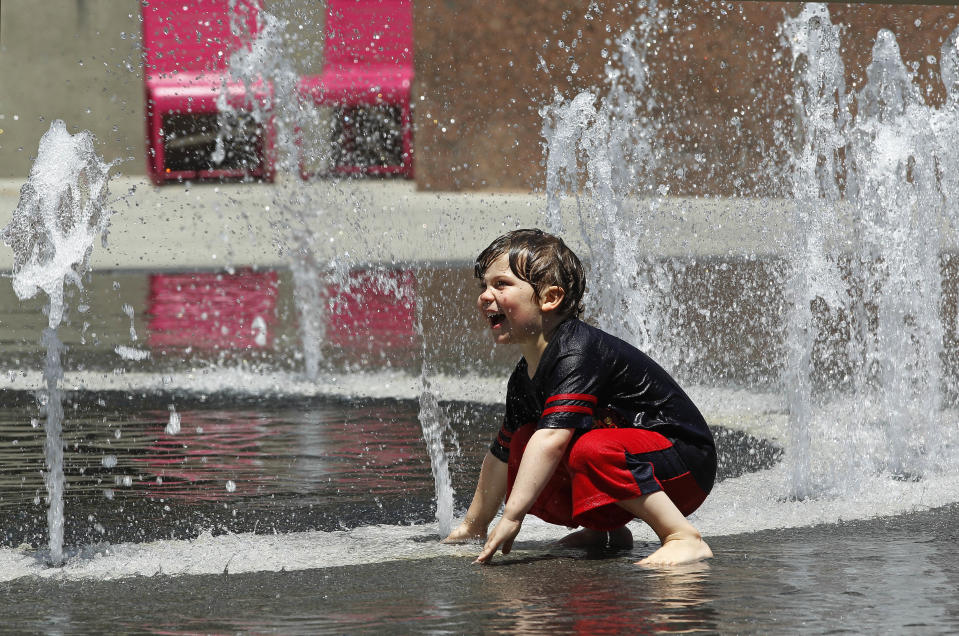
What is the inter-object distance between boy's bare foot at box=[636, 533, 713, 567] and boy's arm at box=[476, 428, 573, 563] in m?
0.32

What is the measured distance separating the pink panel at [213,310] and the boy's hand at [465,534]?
497 cm

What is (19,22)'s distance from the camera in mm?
18828

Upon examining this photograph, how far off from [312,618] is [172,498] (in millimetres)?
1563

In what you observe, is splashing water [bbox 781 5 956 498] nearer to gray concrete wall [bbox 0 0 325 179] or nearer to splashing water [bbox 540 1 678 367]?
splashing water [bbox 540 1 678 367]

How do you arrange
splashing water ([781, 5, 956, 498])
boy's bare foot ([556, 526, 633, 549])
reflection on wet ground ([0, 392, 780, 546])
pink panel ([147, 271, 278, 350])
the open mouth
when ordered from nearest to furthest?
the open mouth < boy's bare foot ([556, 526, 633, 549]) < reflection on wet ground ([0, 392, 780, 546]) < splashing water ([781, 5, 956, 498]) < pink panel ([147, 271, 278, 350])

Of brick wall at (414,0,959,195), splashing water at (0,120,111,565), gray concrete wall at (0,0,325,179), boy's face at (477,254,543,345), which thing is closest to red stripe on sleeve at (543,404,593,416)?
boy's face at (477,254,543,345)

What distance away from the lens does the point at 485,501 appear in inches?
145

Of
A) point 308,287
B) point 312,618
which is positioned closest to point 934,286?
point 312,618

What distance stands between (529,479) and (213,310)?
24.4ft

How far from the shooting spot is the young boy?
3377 millimetres

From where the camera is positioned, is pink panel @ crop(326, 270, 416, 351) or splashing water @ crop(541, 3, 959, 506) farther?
pink panel @ crop(326, 270, 416, 351)

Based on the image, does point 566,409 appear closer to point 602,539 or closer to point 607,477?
point 607,477

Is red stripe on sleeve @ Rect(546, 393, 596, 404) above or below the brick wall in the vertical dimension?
below

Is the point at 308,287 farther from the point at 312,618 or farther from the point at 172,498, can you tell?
the point at 312,618
